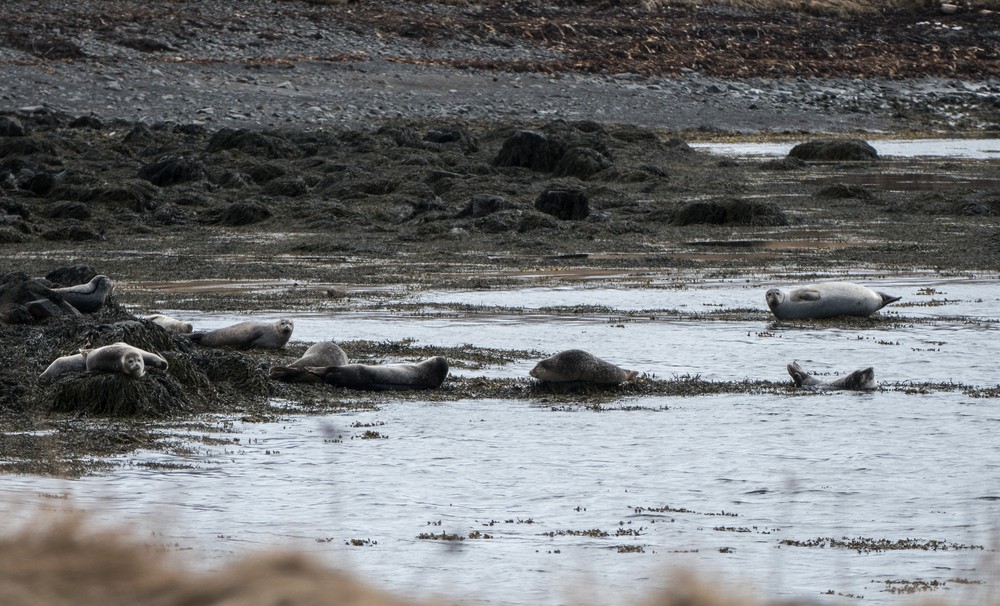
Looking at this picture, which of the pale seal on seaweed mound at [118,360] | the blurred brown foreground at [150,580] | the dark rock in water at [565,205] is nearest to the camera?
the blurred brown foreground at [150,580]

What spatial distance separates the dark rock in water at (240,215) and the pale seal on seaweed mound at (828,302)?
38.9ft

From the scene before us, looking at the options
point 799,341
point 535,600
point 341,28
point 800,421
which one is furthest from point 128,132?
point 535,600

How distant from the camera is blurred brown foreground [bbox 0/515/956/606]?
2.64 m

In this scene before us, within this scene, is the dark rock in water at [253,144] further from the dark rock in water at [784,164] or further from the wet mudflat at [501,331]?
the dark rock in water at [784,164]

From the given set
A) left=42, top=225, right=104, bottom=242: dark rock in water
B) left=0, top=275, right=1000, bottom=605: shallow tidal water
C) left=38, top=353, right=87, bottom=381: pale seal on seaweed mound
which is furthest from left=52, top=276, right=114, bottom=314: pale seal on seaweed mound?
left=42, top=225, right=104, bottom=242: dark rock in water


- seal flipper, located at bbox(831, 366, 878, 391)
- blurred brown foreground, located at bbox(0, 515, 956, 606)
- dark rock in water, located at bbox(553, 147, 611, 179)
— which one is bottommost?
dark rock in water, located at bbox(553, 147, 611, 179)

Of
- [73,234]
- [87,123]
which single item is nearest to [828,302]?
[73,234]

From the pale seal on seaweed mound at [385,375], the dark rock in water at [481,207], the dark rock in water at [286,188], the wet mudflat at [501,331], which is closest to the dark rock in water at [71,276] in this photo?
the wet mudflat at [501,331]

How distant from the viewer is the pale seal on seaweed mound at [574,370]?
33.1 ft

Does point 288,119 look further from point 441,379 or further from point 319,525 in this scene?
point 319,525

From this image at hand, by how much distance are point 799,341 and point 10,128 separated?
82.0ft

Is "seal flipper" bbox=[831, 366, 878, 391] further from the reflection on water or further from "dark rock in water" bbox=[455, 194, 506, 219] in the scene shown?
the reflection on water

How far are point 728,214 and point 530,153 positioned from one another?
1015 cm

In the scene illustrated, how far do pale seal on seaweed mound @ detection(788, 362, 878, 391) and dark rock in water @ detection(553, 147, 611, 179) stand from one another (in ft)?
70.2
